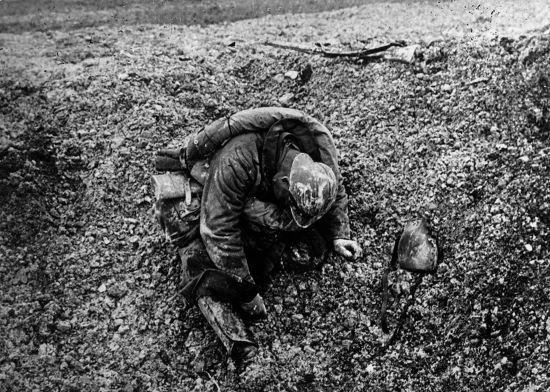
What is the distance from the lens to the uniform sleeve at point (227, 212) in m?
4.20

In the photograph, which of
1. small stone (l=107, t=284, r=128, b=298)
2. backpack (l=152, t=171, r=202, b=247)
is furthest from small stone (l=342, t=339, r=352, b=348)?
small stone (l=107, t=284, r=128, b=298)

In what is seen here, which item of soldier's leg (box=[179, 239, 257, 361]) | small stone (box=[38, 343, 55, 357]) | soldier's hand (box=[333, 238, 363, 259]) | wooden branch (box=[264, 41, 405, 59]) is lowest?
small stone (box=[38, 343, 55, 357])

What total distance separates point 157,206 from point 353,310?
1.69 meters

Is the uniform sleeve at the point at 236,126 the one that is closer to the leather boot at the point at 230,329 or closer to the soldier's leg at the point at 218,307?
A: the soldier's leg at the point at 218,307

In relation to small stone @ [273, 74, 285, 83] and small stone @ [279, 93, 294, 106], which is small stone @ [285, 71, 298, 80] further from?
small stone @ [279, 93, 294, 106]

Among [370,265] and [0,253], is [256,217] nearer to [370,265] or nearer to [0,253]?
[370,265]

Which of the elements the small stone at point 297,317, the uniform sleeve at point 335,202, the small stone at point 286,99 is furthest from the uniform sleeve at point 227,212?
the small stone at point 286,99

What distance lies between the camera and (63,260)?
520 cm

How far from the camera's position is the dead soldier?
4.20 m

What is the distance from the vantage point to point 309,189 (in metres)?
4.04

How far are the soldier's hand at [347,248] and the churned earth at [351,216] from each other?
8 cm

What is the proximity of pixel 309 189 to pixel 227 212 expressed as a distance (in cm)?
61

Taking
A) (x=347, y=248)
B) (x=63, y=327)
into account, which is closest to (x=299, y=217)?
(x=347, y=248)

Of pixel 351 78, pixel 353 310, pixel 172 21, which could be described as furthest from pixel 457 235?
pixel 172 21
